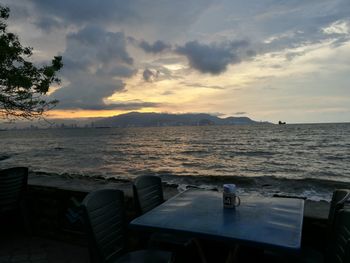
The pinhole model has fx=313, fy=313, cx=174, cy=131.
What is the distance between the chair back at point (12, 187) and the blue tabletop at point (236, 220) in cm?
272

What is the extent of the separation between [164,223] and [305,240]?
1.80 meters

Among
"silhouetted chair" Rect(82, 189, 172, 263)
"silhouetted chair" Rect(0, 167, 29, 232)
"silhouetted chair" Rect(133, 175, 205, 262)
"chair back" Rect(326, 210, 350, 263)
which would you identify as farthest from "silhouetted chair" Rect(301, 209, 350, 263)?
"silhouetted chair" Rect(0, 167, 29, 232)

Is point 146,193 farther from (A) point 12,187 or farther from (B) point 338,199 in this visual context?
(A) point 12,187

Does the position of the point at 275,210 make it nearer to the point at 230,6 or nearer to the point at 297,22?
the point at 230,6

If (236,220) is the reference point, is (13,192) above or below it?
below

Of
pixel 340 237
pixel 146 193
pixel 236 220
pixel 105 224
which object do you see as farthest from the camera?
pixel 146 193

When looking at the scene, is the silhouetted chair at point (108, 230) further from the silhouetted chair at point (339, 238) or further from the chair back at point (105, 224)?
the silhouetted chair at point (339, 238)

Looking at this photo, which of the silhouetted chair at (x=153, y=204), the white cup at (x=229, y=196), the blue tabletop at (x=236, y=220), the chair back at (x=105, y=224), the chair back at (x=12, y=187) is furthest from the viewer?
the chair back at (x=12, y=187)

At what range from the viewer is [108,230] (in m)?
2.71

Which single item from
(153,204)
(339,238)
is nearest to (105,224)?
(153,204)

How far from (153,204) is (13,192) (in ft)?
7.90

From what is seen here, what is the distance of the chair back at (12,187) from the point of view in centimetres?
450

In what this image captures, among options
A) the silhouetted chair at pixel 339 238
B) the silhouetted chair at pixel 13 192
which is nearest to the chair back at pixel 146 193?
the silhouetted chair at pixel 339 238

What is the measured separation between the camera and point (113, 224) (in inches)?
110
